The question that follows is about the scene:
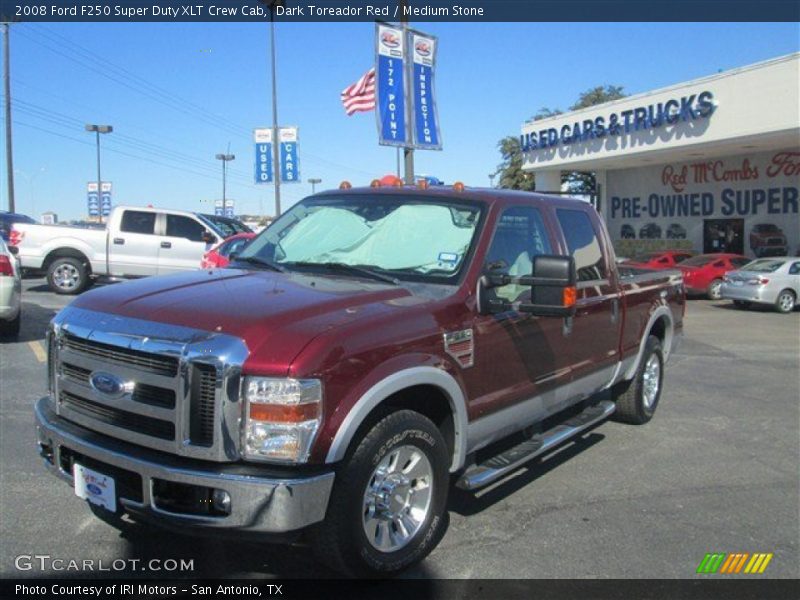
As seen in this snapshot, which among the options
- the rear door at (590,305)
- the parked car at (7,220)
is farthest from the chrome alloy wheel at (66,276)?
the rear door at (590,305)

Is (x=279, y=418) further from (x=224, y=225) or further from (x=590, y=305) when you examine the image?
(x=224, y=225)

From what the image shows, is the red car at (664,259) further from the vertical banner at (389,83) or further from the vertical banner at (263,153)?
the vertical banner at (263,153)

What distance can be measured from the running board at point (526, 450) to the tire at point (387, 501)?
0.23 m

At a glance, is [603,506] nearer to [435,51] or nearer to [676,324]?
[676,324]

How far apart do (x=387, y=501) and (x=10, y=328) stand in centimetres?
832

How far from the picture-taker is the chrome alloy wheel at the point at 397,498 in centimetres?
327

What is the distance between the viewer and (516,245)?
4.48 metres

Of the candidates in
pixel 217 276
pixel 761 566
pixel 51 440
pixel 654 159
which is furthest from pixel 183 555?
pixel 654 159

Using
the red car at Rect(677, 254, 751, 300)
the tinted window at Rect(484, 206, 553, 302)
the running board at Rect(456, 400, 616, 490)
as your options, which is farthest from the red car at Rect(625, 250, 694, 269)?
the tinted window at Rect(484, 206, 553, 302)

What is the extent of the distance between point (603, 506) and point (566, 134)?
938 inches

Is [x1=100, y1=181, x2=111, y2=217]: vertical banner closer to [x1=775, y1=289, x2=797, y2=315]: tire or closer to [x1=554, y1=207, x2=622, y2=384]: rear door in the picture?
[x1=775, y1=289, x2=797, y2=315]: tire

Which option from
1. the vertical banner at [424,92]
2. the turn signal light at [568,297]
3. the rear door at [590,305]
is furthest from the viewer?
the vertical banner at [424,92]

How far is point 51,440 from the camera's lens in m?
3.41

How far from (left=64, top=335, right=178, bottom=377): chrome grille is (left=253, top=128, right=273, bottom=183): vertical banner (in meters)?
23.1
